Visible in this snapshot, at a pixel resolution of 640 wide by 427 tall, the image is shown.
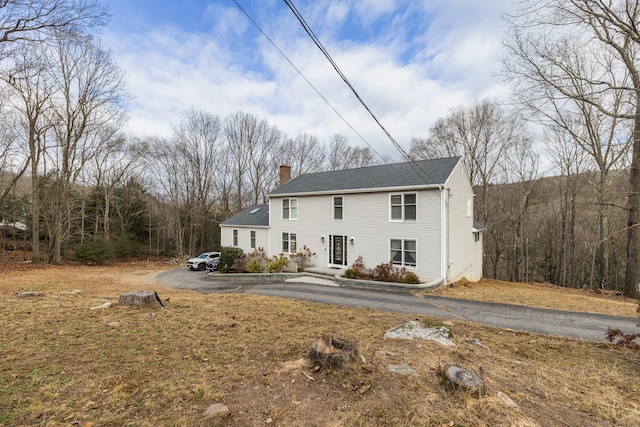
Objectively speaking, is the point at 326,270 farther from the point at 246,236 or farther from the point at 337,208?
the point at 246,236

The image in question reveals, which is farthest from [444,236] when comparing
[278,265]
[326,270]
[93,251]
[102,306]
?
[93,251]

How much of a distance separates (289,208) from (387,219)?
7.03 m

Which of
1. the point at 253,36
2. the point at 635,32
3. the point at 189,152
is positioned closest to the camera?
the point at 253,36

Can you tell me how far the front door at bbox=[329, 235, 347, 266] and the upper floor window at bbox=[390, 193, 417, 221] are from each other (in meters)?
3.32

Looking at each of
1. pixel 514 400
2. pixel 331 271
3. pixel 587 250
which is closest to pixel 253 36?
pixel 514 400

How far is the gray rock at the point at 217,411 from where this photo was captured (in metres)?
2.87

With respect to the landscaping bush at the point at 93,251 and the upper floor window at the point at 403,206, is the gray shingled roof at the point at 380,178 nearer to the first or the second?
the upper floor window at the point at 403,206

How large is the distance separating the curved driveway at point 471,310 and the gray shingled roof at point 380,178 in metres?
5.76

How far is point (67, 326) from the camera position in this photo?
18.0 feet

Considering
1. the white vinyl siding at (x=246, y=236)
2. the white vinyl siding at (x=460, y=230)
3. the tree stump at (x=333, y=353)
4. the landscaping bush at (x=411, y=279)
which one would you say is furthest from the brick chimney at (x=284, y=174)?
the tree stump at (x=333, y=353)

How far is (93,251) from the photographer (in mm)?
22000

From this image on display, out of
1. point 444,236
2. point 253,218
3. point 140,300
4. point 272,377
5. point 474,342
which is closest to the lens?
point 272,377

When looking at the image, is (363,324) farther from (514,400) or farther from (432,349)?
(514,400)

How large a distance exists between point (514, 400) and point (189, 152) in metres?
31.8
